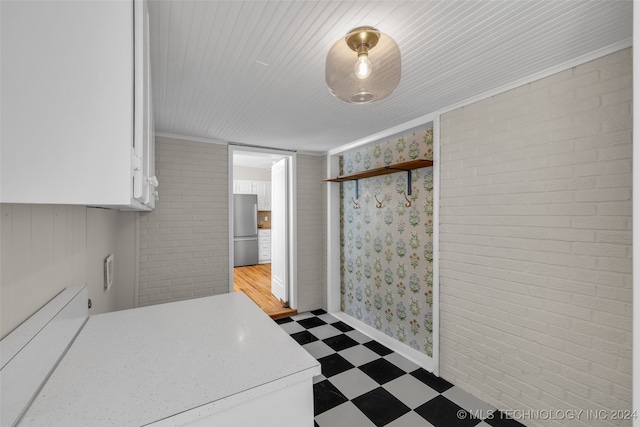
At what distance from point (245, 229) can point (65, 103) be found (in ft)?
19.5

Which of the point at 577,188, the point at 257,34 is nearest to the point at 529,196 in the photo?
the point at 577,188

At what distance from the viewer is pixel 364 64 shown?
1.19 meters

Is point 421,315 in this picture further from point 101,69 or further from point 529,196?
point 101,69

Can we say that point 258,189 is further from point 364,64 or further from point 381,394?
point 364,64

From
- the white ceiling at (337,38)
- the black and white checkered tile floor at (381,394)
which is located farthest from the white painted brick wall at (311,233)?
the white ceiling at (337,38)

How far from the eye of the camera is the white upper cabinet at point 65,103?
517mm

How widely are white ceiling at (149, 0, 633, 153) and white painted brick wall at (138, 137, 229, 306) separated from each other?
31.9 inches

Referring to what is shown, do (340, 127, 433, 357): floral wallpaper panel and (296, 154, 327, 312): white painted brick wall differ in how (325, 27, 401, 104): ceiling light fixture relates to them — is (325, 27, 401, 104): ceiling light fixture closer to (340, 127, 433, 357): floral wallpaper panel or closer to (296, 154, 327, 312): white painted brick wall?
(340, 127, 433, 357): floral wallpaper panel

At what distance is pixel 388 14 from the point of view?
1153 millimetres

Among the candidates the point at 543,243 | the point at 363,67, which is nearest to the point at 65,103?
the point at 363,67

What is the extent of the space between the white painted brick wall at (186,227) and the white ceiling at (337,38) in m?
0.81

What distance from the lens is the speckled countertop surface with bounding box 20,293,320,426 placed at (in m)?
0.70

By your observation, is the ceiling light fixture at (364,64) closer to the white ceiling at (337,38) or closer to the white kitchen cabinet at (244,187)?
the white ceiling at (337,38)

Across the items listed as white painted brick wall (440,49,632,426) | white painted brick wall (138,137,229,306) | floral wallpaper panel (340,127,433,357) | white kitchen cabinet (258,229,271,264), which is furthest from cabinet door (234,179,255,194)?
white painted brick wall (440,49,632,426)
